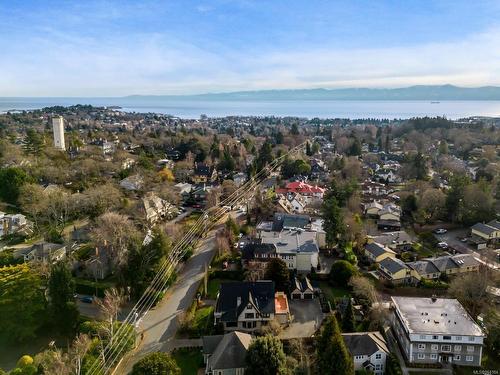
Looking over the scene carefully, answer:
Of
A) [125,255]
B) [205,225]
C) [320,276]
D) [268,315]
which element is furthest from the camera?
[205,225]

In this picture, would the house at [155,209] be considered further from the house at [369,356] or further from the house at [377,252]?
the house at [369,356]

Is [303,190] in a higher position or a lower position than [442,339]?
higher

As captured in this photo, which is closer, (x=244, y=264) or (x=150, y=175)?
(x=244, y=264)

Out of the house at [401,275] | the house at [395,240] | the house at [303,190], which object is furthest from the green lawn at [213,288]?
the house at [303,190]

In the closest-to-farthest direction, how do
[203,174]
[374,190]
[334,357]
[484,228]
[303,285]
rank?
[334,357], [303,285], [484,228], [374,190], [203,174]

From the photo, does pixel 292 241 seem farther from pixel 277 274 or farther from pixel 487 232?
pixel 487 232

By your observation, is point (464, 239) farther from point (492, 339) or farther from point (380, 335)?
point (380, 335)

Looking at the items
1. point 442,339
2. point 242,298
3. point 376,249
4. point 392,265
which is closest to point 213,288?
point 242,298

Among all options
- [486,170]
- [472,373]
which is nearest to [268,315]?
[472,373]
